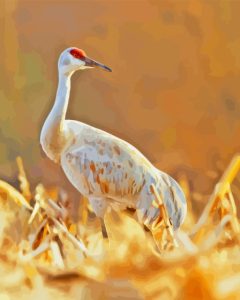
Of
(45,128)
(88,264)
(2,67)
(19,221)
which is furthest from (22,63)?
(88,264)

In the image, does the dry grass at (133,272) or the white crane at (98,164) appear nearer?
the dry grass at (133,272)

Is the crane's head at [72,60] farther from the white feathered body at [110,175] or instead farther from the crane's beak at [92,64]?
the white feathered body at [110,175]

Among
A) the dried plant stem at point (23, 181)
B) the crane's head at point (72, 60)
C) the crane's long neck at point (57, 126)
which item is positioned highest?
the crane's head at point (72, 60)

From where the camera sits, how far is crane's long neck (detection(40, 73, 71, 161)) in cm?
117

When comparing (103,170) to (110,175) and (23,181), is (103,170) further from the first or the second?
(23,181)

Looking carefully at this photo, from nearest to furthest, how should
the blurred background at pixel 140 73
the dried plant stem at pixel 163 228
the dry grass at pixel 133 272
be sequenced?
the dry grass at pixel 133 272 → the dried plant stem at pixel 163 228 → the blurred background at pixel 140 73

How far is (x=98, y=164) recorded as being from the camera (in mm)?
1161

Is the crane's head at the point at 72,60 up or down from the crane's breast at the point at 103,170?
up

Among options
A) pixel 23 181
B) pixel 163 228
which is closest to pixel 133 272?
pixel 163 228

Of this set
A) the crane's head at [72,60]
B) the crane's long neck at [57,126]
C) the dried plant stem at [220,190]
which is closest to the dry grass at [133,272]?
the dried plant stem at [220,190]

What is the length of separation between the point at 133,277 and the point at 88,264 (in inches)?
3.0

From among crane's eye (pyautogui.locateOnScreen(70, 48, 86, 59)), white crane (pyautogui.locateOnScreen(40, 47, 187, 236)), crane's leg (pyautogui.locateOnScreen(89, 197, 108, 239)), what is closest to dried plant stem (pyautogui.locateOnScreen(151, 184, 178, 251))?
white crane (pyautogui.locateOnScreen(40, 47, 187, 236))

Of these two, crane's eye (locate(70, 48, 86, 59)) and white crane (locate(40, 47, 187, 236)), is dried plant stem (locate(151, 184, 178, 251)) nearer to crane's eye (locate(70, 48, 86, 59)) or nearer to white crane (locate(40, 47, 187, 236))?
white crane (locate(40, 47, 187, 236))

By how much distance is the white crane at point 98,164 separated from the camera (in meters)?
1.16
